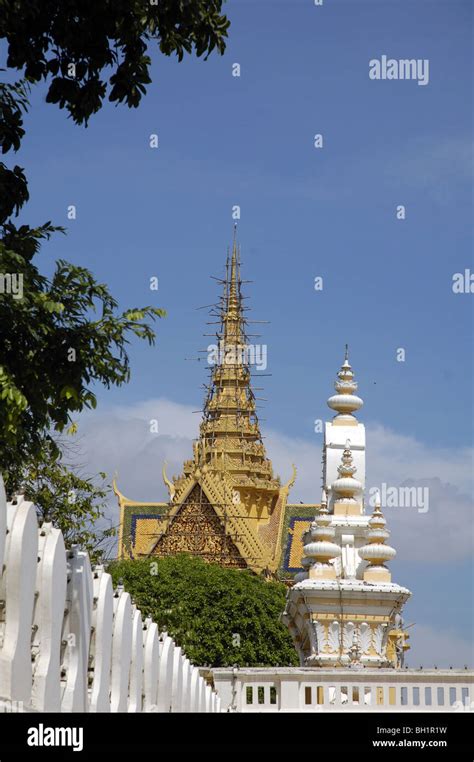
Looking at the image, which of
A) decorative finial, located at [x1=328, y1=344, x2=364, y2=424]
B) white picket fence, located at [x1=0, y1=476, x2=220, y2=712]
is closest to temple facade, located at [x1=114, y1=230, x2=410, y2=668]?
decorative finial, located at [x1=328, y1=344, x2=364, y2=424]

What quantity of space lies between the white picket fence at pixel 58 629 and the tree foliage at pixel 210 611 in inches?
1260

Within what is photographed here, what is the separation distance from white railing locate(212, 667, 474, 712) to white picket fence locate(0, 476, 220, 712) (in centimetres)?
432

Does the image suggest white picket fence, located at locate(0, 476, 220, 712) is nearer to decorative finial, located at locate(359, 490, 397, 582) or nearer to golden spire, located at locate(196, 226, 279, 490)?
decorative finial, located at locate(359, 490, 397, 582)

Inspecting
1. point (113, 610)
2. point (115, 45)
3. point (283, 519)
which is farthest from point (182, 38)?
point (283, 519)

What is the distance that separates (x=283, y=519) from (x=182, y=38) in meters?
51.8

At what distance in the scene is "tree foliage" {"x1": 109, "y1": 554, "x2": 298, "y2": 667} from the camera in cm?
4409

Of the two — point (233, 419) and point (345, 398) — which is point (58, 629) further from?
point (233, 419)

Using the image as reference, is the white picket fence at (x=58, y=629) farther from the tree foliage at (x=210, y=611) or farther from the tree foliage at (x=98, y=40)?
the tree foliage at (x=210, y=611)

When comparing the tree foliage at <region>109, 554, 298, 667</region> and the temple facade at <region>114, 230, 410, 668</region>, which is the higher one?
the temple facade at <region>114, 230, 410, 668</region>

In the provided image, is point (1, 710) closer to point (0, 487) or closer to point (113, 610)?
point (0, 487)

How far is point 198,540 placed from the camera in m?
56.9

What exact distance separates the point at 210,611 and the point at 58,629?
36735 mm
